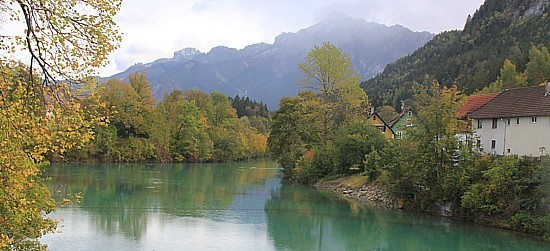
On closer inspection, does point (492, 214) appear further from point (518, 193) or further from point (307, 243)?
point (307, 243)

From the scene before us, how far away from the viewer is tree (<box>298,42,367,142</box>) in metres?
47.1

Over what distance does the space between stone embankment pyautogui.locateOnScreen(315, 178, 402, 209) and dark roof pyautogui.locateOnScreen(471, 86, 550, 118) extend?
26.2ft

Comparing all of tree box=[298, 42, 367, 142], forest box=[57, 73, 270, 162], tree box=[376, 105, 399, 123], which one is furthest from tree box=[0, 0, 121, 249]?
tree box=[376, 105, 399, 123]

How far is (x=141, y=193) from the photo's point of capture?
122 ft

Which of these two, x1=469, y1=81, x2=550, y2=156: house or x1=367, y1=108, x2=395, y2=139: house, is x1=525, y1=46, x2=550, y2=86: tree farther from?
x1=469, y1=81, x2=550, y2=156: house

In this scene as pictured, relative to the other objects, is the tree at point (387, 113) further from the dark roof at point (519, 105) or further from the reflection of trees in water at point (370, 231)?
the reflection of trees in water at point (370, 231)

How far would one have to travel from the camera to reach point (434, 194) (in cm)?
3030

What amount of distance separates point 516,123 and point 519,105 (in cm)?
129

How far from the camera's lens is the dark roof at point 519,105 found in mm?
29141

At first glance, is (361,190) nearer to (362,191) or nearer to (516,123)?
(362,191)

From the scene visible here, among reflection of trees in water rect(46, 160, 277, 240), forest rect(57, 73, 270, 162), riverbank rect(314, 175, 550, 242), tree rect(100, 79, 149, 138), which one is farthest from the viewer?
tree rect(100, 79, 149, 138)

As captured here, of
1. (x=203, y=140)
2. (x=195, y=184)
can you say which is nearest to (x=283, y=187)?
(x=195, y=184)

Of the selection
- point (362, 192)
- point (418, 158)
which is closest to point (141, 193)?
point (362, 192)

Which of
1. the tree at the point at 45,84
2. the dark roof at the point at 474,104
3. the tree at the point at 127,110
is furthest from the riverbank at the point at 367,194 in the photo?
the tree at the point at 127,110
